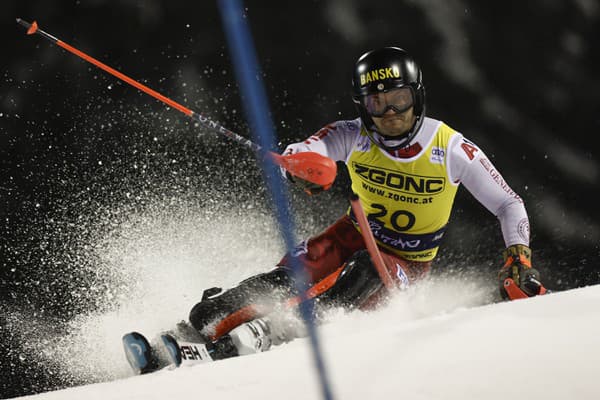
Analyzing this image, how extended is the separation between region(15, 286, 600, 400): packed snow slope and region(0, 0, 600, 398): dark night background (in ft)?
6.78

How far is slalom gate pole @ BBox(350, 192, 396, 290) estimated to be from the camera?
7.25 feet

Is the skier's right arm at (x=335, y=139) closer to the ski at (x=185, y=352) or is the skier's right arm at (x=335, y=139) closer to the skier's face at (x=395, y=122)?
the skier's face at (x=395, y=122)

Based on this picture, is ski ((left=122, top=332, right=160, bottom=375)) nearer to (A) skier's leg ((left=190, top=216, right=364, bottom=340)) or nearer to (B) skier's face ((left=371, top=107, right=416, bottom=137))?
(A) skier's leg ((left=190, top=216, right=364, bottom=340))

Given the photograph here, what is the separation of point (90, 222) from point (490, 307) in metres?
2.60

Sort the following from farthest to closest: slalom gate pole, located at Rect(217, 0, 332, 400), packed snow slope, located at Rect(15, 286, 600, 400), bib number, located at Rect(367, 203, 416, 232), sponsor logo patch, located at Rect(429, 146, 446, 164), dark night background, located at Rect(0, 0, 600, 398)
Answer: slalom gate pole, located at Rect(217, 0, 332, 400) → dark night background, located at Rect(0, 0, 600, 398) → bib number, located at Rect(367, 203, 416, 232) → sponsor logo patch, located at Rect(429, 146, 446, 164) → packed snow slope, located at Rect(15, 286, 600, 400)

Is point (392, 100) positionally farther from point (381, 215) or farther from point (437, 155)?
point (381, 215)

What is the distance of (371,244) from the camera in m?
2.31

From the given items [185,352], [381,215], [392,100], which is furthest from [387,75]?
[185,352]

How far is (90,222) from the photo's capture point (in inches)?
134

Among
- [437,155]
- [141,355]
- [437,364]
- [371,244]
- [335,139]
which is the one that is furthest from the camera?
[335,139]

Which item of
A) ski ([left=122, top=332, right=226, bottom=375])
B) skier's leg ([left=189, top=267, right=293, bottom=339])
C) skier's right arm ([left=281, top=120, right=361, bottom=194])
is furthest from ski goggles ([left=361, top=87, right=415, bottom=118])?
ski ([left=122, top=332, right=226, bottom=375])

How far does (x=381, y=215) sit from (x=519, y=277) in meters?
0.66

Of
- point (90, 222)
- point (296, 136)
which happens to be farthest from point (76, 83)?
point (296, 136)

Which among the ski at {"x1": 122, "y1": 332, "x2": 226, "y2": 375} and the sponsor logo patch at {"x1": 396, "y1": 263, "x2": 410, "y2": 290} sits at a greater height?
the ski at {"x1": 122, "y1": 332, "x2": 226, "y2": 375}
